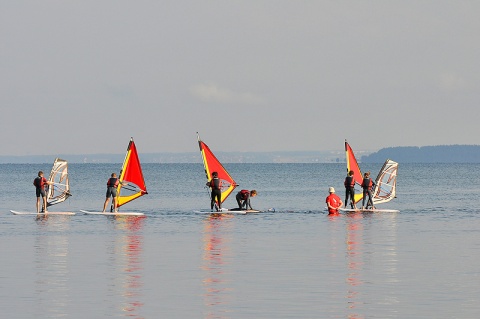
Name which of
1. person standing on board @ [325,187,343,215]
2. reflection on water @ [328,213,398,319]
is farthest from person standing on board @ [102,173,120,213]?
reflection on water @ [328,213,398,319]

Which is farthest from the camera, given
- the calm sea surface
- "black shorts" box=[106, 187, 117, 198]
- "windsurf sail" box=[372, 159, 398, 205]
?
"windsurf sail" box=[372, 159, 398, 205]

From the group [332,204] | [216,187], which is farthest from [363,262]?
[216,187]

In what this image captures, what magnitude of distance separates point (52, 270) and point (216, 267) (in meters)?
3.20

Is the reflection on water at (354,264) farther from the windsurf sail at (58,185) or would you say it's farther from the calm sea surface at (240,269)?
the windsurf sail at (58,185)

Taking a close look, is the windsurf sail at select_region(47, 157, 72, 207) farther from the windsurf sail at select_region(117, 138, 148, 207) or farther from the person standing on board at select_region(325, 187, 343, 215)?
the person standing on board at select_region(325, 187, 343, 215)

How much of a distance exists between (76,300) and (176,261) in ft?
20.2

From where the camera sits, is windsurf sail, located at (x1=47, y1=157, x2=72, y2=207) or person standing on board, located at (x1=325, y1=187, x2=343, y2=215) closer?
person standing on board, located at (x1=325, y1=187, x2=343, y2=215)

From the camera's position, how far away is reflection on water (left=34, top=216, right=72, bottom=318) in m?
17.5

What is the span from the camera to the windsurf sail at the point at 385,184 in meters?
46.8

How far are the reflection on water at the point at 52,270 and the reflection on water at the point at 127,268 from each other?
855mm

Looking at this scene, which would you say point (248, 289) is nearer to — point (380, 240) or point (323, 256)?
point (323, 256)

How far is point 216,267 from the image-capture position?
75.0 ft

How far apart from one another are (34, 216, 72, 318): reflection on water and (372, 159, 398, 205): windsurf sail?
15218 mm

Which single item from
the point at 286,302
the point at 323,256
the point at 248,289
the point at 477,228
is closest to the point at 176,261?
the point at 323,256
